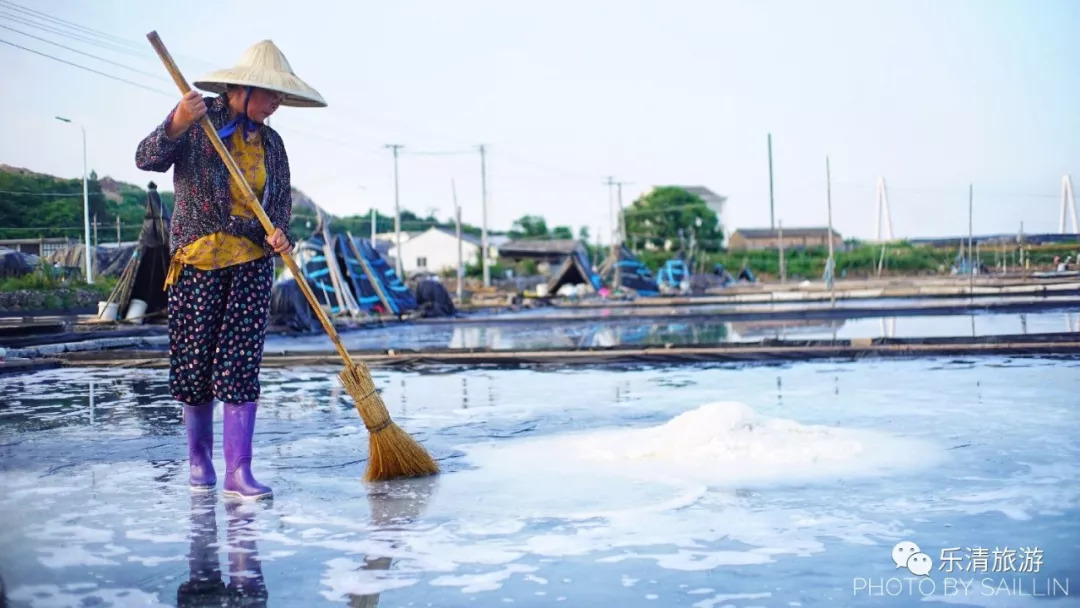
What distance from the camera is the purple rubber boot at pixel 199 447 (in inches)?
159

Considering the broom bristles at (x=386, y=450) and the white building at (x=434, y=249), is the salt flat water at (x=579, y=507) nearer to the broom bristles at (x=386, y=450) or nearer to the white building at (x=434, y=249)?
the broom bristles at (x=386, y=450)

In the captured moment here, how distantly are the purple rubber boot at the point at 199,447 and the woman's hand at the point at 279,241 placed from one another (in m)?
0.68

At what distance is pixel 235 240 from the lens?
398 centimetres

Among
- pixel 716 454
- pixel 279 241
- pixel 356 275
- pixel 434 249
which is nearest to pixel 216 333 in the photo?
pixel 279 241

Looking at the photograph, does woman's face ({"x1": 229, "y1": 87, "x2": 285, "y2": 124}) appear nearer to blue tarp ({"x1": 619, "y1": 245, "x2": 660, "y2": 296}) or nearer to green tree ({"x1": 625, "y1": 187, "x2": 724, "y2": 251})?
blue tarp ({"x1": 619, "y1": 245, "x2": 660, "y2": 296})

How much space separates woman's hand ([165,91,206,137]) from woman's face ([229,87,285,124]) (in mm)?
232

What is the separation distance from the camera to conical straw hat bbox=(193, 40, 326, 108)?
155 inches

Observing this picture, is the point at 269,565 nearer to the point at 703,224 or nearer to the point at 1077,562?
the point at 1077,562

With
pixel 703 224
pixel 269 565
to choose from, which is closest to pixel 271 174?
pixel 269 565

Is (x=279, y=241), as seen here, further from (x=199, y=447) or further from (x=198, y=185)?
(x=199, y=447)

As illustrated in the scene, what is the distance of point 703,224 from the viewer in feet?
250

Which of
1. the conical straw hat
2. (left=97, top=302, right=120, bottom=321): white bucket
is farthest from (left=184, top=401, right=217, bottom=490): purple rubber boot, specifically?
(left=97, top=302, right=120, bottom=321): white bucket

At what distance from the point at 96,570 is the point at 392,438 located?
138 centimetres

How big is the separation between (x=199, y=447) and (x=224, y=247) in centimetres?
74
